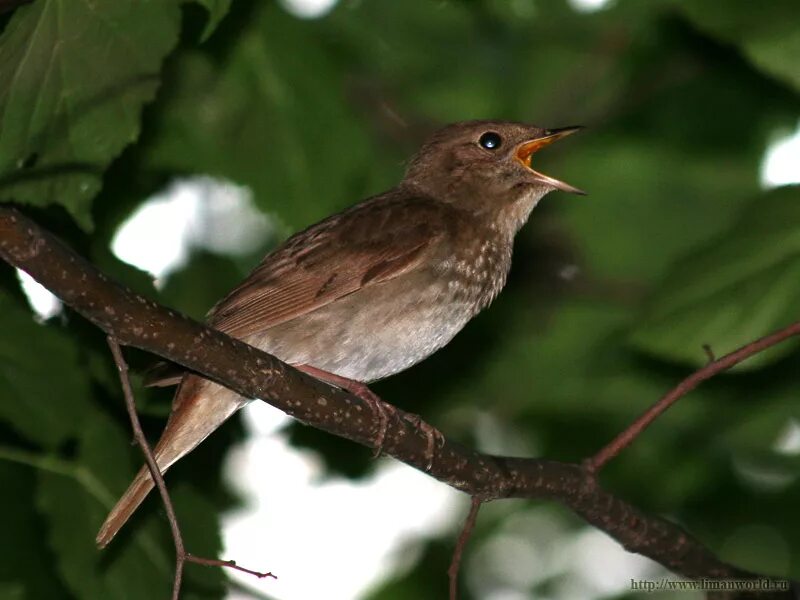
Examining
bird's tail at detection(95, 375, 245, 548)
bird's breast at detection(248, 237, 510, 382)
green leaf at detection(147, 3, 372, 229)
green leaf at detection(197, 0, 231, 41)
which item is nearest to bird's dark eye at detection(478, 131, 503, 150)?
green leaf at detection(147, 3, 372, 229)

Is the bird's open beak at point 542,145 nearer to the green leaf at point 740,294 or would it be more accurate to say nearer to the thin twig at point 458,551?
the green leaf at point 740,294

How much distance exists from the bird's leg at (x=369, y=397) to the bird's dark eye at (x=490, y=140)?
1.64 meters

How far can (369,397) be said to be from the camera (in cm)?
482

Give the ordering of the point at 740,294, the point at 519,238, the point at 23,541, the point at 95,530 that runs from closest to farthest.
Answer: the point at 95,530
the point at 740,294
the point at 23,541
the point at 519,238

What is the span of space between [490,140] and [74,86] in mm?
2457

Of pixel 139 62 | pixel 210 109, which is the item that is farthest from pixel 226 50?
pixel 139 62

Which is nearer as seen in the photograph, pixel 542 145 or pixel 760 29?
pixel 760 29

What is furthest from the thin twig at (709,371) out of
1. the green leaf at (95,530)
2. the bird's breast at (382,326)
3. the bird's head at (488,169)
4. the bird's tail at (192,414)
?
the green leaf at (95,530)

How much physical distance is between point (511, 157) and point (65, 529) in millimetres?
2750

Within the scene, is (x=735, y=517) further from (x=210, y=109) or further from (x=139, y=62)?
(x=139, y=62)

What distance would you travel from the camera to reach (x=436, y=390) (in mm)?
7898

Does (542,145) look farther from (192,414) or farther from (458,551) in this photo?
(458,551)

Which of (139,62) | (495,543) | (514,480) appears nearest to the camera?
(139,62)

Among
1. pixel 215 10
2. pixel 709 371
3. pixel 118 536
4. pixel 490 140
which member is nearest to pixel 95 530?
pixel 118 536
